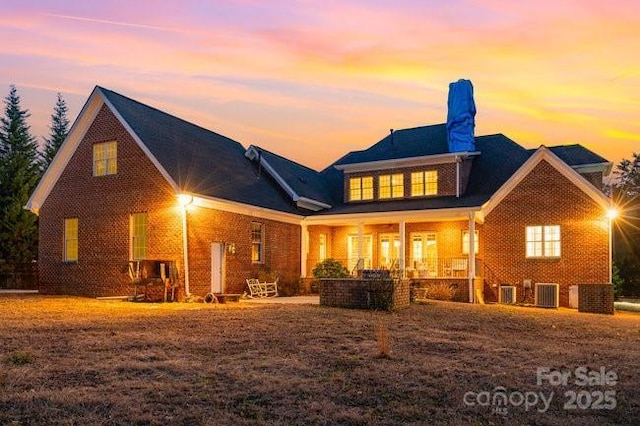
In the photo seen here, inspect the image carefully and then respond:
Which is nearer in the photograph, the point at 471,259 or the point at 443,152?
the point at 471,259

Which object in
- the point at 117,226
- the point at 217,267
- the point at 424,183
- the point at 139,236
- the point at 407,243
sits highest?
the point at 424,183

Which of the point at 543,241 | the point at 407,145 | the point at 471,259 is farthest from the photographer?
the point at 407,145

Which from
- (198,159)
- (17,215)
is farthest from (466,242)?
(17,215)

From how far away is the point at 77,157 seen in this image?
23.1 m

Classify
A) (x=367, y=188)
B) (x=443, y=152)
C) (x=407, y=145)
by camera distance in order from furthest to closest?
(x=407, y=145)
(x=367, y=188)
(x=443, y=152)

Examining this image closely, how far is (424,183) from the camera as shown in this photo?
27.1 meters

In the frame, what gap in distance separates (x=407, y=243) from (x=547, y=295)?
690 cm

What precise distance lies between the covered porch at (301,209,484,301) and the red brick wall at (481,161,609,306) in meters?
0.87

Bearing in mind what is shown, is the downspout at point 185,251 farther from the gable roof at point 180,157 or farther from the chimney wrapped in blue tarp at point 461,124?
the chimney wrapped in blue tarp at point 461,124

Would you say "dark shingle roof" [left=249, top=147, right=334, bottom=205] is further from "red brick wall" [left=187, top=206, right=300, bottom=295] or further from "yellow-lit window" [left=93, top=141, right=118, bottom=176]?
"yellow-lit window" [left=93, top=141, right=118, bottom=176]

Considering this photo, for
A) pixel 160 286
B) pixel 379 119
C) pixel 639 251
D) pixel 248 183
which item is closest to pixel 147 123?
pixel 248 183

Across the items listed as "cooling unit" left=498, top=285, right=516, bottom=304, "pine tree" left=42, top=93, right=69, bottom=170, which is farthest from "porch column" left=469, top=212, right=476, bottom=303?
"pine tree" left=42, top=93, right=69, bottom=170

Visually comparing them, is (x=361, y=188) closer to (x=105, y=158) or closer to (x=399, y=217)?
(x=399, y=217)

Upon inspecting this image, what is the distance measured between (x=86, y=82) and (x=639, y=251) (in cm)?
3768
